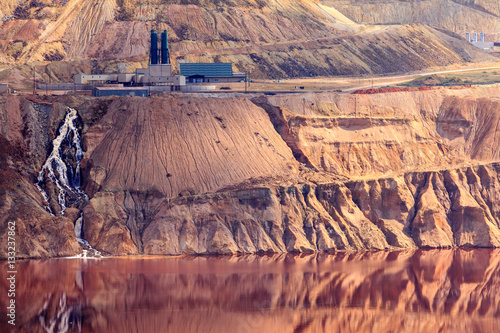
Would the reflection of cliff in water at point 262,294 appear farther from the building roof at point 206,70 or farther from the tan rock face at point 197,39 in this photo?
the tan rock face at point 197,39

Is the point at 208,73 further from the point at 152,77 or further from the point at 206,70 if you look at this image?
the point at 152,77

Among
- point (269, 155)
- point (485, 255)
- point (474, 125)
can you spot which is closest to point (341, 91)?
point (474, 125)

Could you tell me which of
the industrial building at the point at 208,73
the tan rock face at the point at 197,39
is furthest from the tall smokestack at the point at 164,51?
the tan rock face at the point at 197,39

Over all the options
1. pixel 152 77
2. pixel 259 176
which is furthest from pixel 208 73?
pixel 259 176

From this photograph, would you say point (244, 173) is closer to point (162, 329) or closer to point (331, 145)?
point (331, 145)

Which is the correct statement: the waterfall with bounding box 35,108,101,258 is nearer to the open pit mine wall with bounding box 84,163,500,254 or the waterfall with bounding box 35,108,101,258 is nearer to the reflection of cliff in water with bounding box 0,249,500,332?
the open pit mine wall with bounding box 84,163,500,254

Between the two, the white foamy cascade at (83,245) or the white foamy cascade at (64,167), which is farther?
the white foamy cascade at (64,167)
